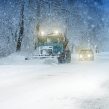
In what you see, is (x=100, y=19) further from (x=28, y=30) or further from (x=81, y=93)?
(x=81, y=93)

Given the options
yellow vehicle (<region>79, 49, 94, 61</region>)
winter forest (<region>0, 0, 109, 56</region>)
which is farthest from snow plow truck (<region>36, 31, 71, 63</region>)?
yellow vehicle (<region>79, 49, 94, 61</region>)

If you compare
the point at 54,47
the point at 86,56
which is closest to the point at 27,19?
the point at 86,56

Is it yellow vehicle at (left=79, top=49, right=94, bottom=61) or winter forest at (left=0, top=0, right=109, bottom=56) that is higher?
winter forest at (left=0, top=0, right=109, bottom=56)

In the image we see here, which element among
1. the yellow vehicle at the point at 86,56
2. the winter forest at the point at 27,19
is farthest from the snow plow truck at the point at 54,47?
the yellow vehicle at the point at 86,56

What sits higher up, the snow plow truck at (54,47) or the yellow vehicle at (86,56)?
the snow plow truck at (54,47)

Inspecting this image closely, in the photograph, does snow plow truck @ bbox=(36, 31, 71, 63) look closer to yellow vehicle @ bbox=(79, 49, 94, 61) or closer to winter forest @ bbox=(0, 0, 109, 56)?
winter forest @ bbox=(0, 0, 109, 56)

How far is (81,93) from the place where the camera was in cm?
1320

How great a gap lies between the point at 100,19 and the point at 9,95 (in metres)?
69.7

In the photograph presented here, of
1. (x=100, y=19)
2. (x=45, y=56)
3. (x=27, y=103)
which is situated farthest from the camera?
(x=100, y=19)

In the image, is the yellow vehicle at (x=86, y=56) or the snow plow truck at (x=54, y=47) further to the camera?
the yellow vehicle at (x=86, y=56)

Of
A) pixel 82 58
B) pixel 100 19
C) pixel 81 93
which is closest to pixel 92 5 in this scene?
pixel 100 19

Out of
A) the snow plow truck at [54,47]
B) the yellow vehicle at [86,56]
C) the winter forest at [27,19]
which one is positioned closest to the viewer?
the snow plow truck at [54,47]

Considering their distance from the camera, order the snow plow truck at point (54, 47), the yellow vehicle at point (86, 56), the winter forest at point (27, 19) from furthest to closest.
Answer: the winter forest at point (27, 19), the yellow vehicle at point (86, 56), the snow plow truck at point (54, 47)

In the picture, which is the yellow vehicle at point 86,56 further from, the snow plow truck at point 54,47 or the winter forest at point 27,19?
the snow plow truck at point 54,47
